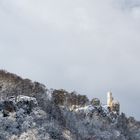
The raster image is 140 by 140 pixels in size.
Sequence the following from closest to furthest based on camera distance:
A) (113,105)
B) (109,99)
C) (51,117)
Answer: (51,117), (113,105), (109,99)

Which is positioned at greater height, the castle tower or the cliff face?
the castle tower

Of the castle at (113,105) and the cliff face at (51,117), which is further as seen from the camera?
the castle at (113,105)

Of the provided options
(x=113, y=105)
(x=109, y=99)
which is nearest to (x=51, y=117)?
(x=113, y=105)

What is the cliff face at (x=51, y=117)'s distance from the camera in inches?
2261

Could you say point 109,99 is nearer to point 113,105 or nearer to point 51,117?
point 113,105

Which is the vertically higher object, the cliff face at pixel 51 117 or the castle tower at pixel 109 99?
the castle tower at pixel 109 99

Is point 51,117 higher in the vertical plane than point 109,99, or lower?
lower

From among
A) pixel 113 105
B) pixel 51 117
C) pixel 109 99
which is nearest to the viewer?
pixel 51 117

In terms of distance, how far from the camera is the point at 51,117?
63188 mm

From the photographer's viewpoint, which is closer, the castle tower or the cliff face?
the cliff face

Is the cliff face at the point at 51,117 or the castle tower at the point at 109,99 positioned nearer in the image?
Answer: the cliff face at the point at 51,117

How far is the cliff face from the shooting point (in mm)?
57438

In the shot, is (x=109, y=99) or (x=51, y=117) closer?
(x=51, y=117)

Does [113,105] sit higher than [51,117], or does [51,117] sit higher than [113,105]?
[113,105]
